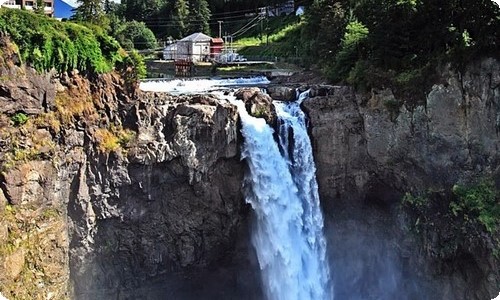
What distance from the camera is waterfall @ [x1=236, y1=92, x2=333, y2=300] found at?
25359 millimetres

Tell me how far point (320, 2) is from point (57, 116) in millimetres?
23996

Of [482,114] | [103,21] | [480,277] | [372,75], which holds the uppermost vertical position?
[103,21]

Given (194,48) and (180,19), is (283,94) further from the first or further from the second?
(180,19)

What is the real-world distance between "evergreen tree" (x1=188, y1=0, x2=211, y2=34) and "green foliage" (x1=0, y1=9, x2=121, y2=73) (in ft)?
142

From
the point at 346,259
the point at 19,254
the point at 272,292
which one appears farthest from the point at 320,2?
the point at 19,254

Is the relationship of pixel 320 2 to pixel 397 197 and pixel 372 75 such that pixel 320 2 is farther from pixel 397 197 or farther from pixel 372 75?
pixel 397 197

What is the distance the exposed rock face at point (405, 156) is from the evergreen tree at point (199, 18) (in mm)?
41143

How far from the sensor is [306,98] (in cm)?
2692

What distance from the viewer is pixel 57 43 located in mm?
20609

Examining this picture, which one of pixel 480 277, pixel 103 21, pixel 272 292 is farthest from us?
pixel 103 21

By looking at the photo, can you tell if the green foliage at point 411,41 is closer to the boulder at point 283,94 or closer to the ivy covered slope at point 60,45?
the boulder at point 283,94

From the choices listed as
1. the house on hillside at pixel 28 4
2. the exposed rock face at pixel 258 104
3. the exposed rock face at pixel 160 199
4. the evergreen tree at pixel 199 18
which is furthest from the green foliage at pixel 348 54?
the evergreen tree at pixel 199 18

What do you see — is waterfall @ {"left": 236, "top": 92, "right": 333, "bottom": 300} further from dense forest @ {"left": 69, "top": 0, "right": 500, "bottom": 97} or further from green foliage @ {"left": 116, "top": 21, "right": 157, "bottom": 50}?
green foliage @ {"left": 116, "top": 21, "right": 157, "bottom": 50}

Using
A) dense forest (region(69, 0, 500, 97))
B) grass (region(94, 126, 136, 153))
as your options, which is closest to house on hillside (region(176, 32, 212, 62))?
dense forest (region(69, 0, 500, 97))
